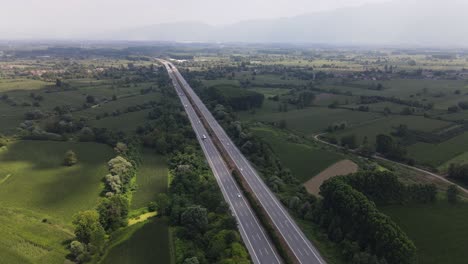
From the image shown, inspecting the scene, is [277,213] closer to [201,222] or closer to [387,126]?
[201,222]

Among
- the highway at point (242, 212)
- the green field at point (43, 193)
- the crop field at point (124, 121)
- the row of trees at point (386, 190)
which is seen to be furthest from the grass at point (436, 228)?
the crop field at point (124, 121)

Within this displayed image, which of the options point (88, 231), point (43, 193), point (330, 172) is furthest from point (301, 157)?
point (43, 193)

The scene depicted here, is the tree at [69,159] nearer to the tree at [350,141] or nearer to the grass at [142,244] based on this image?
the grass at [142,244]

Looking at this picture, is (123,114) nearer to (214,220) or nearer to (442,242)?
(214,220)

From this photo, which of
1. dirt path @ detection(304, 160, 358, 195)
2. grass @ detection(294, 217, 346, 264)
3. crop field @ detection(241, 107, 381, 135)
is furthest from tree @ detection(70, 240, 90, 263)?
crop field @ detection(241, 107, 381, 135)

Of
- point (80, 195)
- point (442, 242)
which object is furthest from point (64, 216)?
point (442, 242)

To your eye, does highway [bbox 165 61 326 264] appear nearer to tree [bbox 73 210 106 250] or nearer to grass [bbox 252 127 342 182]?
grass [bbox 252 127 342 182]

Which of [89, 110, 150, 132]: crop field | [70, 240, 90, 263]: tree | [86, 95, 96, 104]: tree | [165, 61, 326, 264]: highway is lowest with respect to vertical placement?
A: [165, 61, 326, 264]: highway
